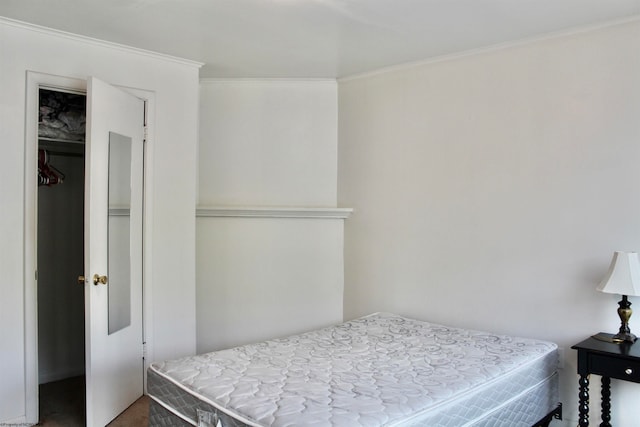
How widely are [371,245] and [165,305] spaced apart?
150 cm

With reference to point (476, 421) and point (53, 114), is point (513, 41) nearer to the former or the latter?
point (476, 421)

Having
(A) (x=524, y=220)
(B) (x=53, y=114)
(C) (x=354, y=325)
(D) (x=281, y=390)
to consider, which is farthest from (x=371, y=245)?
(B) (x=53, y=114)

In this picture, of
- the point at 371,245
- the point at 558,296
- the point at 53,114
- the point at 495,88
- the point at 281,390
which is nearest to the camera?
the point at 281,390

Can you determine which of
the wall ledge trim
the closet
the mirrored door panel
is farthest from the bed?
the closet

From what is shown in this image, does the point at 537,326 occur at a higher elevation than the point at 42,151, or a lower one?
lower

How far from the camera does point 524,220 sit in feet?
9.89

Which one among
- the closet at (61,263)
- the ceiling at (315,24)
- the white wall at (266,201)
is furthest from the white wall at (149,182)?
the closet at (61,263)

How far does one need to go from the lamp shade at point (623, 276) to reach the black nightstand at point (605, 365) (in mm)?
266

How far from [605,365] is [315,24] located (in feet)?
7.37

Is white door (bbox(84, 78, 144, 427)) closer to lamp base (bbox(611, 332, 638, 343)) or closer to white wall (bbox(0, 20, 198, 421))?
white wall (bbox(0, 20, 198, 421))

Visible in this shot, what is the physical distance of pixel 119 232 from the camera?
10.0ft

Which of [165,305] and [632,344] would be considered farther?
[165,305]

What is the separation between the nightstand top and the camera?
7.80 feet

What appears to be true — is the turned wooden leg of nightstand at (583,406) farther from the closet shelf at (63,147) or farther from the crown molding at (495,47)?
the closet shelf at (63,147)
